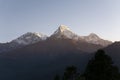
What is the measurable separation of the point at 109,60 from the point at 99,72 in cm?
286

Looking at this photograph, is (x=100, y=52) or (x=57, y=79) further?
(x=57, y=79)

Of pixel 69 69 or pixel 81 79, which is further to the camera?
pixel 69 69

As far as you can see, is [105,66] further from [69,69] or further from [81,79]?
[69,69]

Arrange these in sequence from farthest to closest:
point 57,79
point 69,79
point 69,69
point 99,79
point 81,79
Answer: point 57,79, point 69,79, point 69,69, point 81,79, point 99,79

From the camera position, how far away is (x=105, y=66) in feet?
174

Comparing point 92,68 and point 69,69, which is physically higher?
point 69,69

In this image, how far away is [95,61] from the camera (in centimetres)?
5331

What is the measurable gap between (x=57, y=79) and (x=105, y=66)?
70863 millimetres

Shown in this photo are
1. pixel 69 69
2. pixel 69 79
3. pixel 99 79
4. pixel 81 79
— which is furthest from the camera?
pixel 69 79

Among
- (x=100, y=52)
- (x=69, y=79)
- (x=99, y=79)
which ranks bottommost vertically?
(x=99, y=79)

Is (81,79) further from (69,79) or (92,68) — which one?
(69,79)

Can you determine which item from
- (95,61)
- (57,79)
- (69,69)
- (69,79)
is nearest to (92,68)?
(95,61)

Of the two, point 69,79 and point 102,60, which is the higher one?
point 69,79

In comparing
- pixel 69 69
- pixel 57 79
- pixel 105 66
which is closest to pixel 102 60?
pixel 105 66
